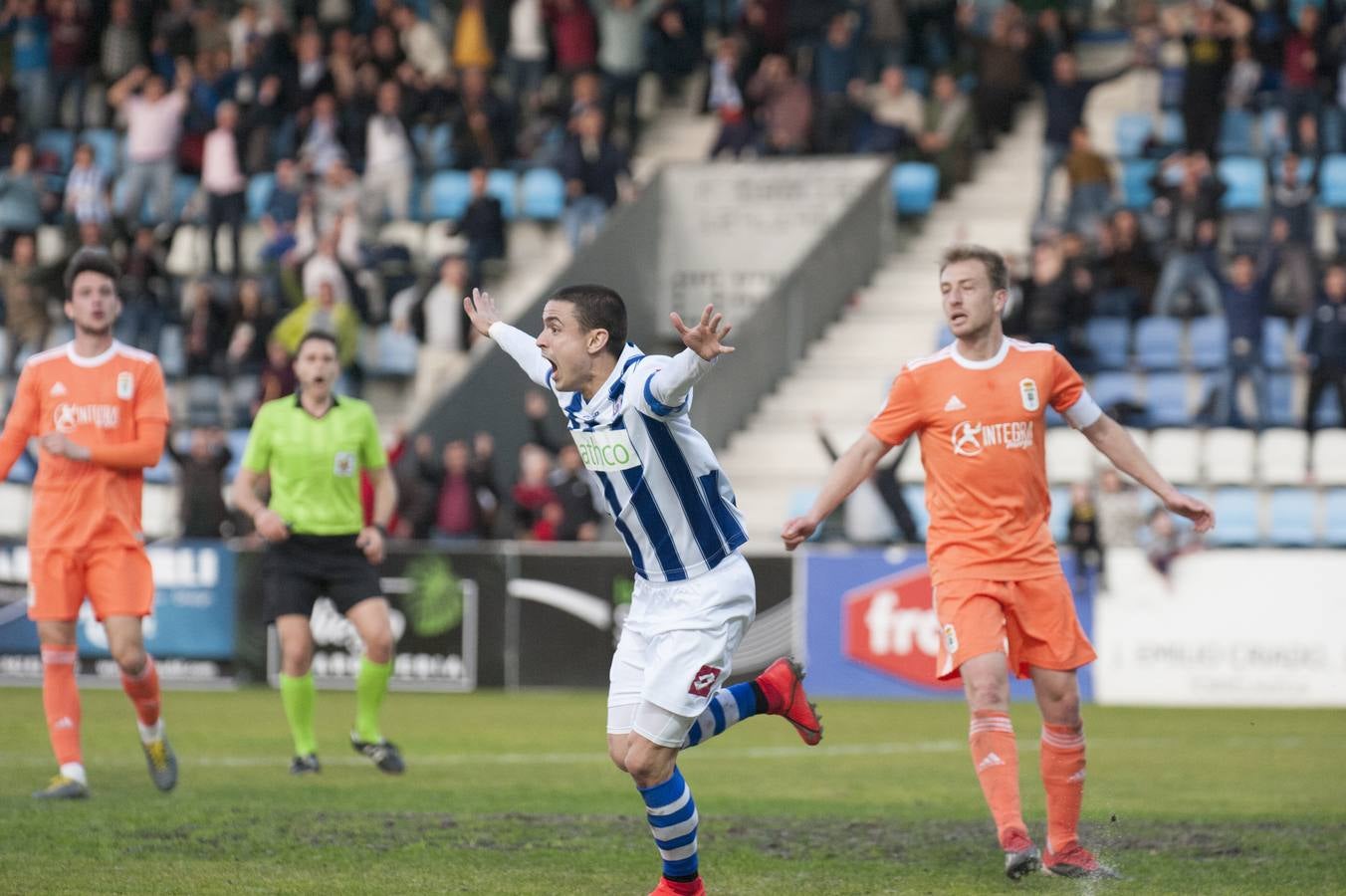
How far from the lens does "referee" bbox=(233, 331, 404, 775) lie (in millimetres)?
11875

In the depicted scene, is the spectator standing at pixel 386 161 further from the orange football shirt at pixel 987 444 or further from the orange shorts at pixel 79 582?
the orange football shirt at pixel 987 444

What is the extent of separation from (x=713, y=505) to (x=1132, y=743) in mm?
7800

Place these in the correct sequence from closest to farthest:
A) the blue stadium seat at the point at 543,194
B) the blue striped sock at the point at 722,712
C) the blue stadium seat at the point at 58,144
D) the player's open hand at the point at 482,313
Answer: the blue striped sock at the point at 722,712, the player's open hand at the point at 482,313, the blue stadium seat at the point at 543,194, the blue stadium seat at the point at 58,144

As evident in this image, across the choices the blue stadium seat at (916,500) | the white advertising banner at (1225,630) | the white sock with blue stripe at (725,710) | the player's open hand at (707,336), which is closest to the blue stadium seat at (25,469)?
the blue stadium seat at (916,500)

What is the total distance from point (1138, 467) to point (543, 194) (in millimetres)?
18457

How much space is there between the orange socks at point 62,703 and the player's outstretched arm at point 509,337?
11.1 feet

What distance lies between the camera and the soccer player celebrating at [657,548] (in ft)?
23.6

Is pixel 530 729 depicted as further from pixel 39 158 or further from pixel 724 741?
pixel 39 158

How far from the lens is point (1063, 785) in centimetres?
808

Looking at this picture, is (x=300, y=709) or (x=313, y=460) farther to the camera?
(x=300, y=709)

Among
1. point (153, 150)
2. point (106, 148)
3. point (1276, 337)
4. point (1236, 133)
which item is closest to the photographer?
point (1276, 337)

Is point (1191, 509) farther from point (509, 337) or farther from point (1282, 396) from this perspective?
point (1282, 396)

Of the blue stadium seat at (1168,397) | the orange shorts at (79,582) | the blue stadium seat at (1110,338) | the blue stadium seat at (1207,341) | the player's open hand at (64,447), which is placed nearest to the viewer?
the player's open hand at (64,447)

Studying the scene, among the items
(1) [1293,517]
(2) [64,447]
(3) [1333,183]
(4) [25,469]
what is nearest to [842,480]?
(2) [64,447]
